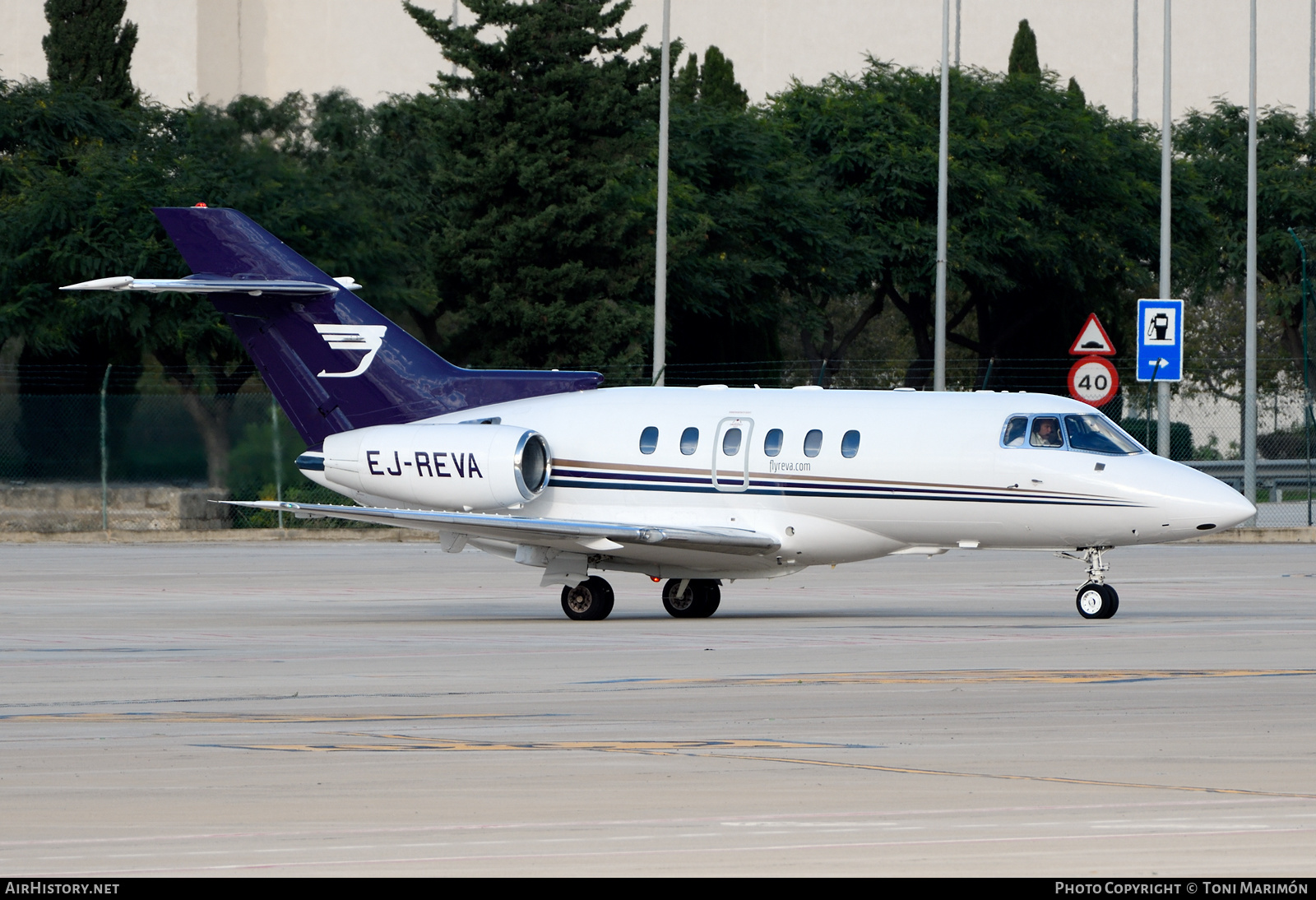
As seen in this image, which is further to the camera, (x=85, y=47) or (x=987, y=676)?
(x=85, y=47)

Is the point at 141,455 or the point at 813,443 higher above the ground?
the point at 813,443

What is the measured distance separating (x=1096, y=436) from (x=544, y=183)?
94.6 ft

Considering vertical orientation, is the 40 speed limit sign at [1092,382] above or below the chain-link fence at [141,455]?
above

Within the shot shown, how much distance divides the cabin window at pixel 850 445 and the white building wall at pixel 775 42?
153ft

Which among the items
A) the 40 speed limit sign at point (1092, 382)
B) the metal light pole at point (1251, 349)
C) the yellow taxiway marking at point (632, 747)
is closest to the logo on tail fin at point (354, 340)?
the yellow taxiway marking at point (632, 747)

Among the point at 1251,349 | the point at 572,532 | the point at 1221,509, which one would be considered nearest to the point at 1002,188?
the point at 1251,349

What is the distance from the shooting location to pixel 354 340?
82.5ft

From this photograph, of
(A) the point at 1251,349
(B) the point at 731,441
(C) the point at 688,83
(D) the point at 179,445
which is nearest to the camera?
(B) the point at 731,441

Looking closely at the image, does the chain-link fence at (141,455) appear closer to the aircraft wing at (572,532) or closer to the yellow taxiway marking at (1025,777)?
the aircraft wing at (572,532)

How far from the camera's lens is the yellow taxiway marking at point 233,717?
13609mm

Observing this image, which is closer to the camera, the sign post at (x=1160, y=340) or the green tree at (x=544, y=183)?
the sign post at (x=1160, y=340)

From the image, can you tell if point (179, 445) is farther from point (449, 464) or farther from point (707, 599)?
point (707, 599)

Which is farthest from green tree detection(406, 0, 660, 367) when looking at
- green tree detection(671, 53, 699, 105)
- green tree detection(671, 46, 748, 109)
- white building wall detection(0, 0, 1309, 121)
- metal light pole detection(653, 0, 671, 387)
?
green tree detection(671, 46, 748, 109)

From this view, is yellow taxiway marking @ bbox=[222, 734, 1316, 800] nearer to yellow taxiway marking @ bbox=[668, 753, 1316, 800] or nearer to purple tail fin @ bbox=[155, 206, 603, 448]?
yellow taxiway marking @ bbox=[668, 753, 1316, 800]
